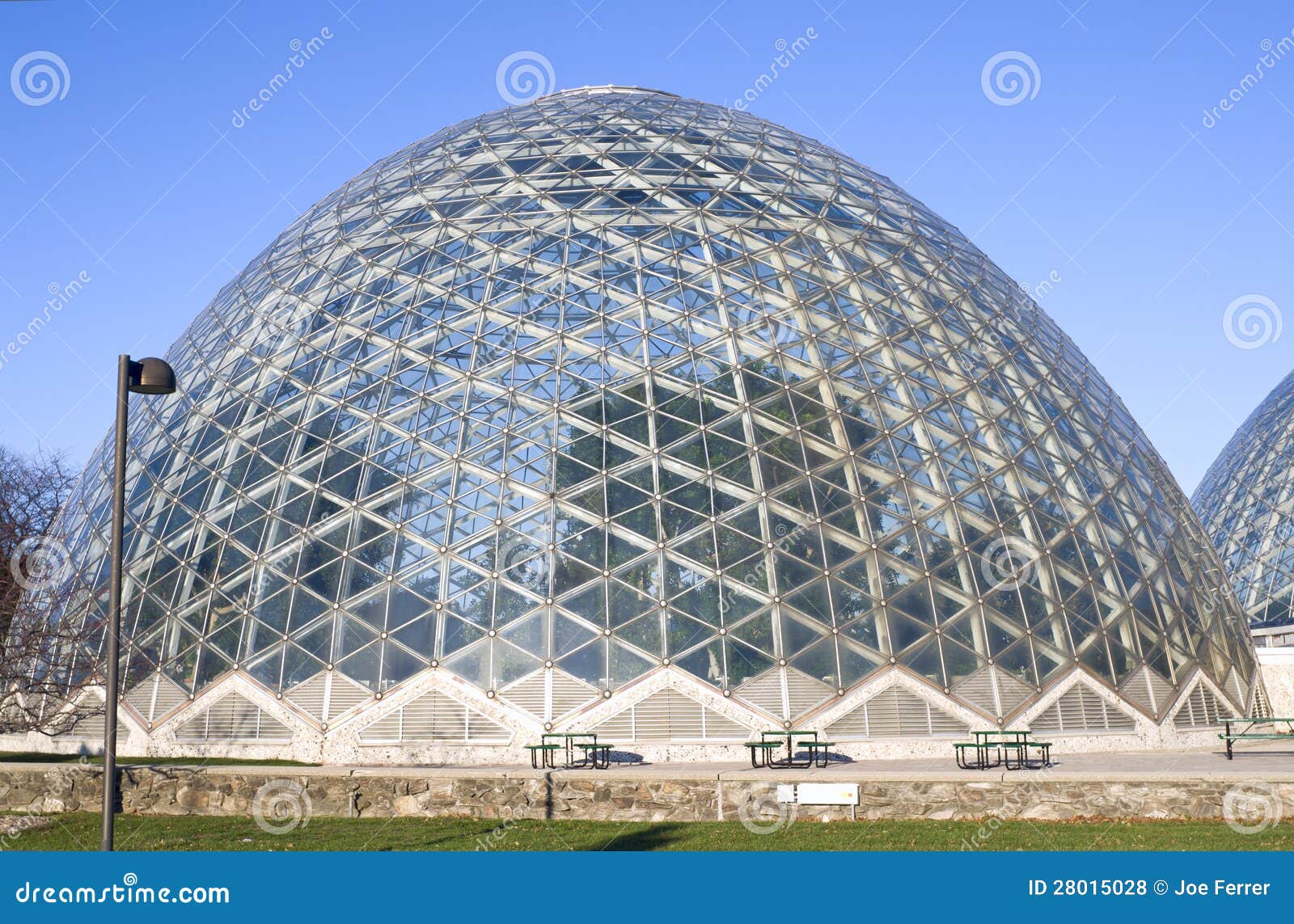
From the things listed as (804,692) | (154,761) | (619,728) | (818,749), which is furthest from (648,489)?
(154,761)

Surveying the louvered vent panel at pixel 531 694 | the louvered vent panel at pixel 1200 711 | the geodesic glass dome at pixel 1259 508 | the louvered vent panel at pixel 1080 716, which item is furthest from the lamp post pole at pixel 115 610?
the geodesic glass dome at pixel 1259 508

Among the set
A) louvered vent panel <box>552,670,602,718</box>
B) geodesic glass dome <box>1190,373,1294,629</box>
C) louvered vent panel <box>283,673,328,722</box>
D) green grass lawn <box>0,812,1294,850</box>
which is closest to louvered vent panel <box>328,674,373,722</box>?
louvered vent panel <box>283,673,328,722</box>

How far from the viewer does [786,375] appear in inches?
1078

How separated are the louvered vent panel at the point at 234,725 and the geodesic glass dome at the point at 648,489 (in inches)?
7.2

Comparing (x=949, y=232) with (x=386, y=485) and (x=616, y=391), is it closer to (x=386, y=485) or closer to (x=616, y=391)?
(x=616, y=391)

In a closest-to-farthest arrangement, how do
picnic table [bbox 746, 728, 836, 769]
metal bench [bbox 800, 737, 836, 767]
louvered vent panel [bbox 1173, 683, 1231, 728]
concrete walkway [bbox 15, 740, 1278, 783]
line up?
concrete walkway [bbox 15, 740, 1278, 783] < picnic table [bbox 746, 728, 836, 769] < metal bench [bbox 800, 737, 836, 767] < louvered vent panel [bbox 1173, 683, 1231, 728]

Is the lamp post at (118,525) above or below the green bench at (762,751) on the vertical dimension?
above

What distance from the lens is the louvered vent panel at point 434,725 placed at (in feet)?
79.0

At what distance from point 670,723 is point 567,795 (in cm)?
552

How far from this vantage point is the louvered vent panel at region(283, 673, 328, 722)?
80.7ft

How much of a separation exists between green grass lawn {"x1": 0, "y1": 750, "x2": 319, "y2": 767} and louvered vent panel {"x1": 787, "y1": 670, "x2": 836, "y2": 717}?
9.35 meters

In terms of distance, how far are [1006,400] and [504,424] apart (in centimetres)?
1231

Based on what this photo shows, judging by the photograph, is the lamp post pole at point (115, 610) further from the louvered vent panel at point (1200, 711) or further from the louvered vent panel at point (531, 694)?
the louvered vent panel at point (1200, 711)

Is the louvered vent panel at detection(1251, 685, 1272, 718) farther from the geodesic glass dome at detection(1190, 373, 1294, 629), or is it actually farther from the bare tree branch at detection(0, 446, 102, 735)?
the bare tree branch at detection(0, 446, 102, 735)
